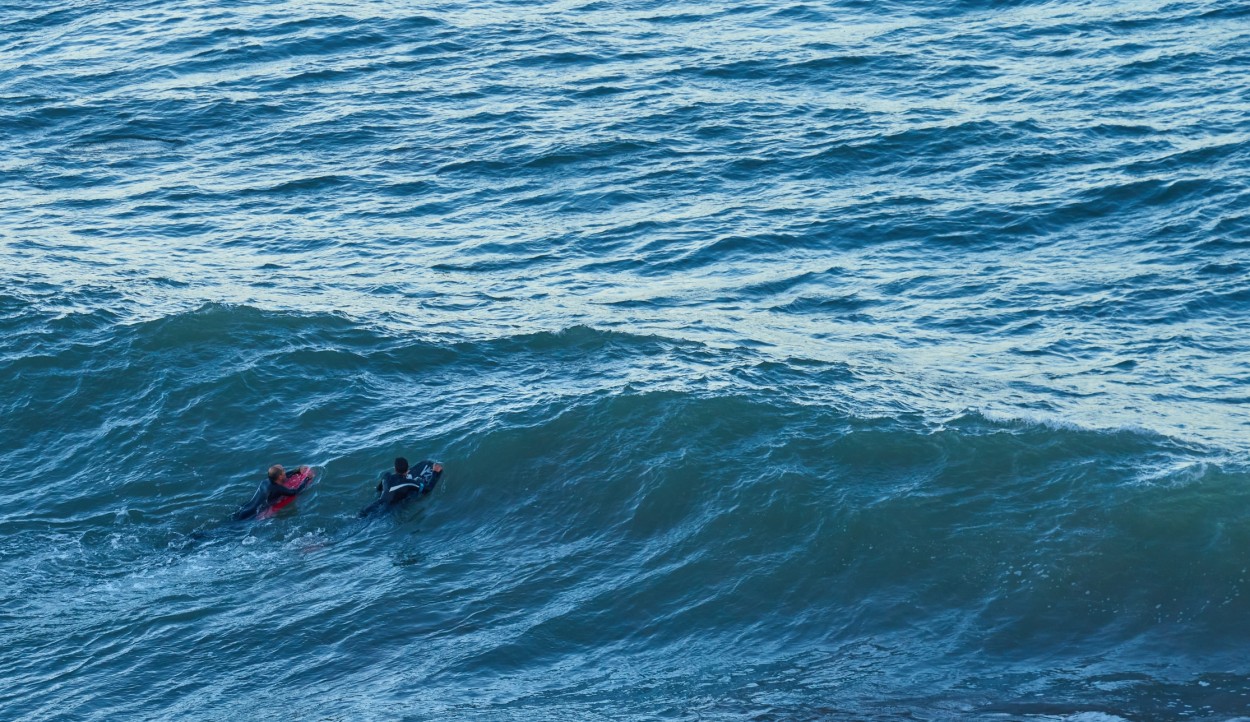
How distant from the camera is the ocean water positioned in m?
16.3

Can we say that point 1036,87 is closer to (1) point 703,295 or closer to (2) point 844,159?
(2) point 844,159

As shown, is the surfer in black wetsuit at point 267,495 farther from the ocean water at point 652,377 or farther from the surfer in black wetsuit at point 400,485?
the surfer in black wetsuit at point 400,485

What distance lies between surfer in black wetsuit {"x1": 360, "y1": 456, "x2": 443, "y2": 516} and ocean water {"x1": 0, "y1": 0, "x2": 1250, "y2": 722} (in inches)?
8.5

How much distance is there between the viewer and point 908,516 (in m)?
18.4

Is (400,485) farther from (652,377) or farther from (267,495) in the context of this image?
(652,377)

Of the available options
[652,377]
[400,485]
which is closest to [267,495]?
[400,485]

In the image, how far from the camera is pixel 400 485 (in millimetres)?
19438

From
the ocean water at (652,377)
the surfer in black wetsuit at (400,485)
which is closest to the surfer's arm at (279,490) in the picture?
the ocean water at (652,377)

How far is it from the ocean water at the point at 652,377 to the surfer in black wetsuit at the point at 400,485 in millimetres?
217

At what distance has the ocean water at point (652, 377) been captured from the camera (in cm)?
1630

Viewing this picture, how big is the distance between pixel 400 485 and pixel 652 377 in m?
4.48

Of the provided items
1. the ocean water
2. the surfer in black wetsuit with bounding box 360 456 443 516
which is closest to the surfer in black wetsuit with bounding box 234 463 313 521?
the ocean water

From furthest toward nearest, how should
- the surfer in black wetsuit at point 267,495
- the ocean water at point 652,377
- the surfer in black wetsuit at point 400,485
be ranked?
the surfer in black wetsuit at point 267,495
the surfer in black wetsuit at point 400,485
the ocean water at point 652,377

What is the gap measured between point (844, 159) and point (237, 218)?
12389mm
